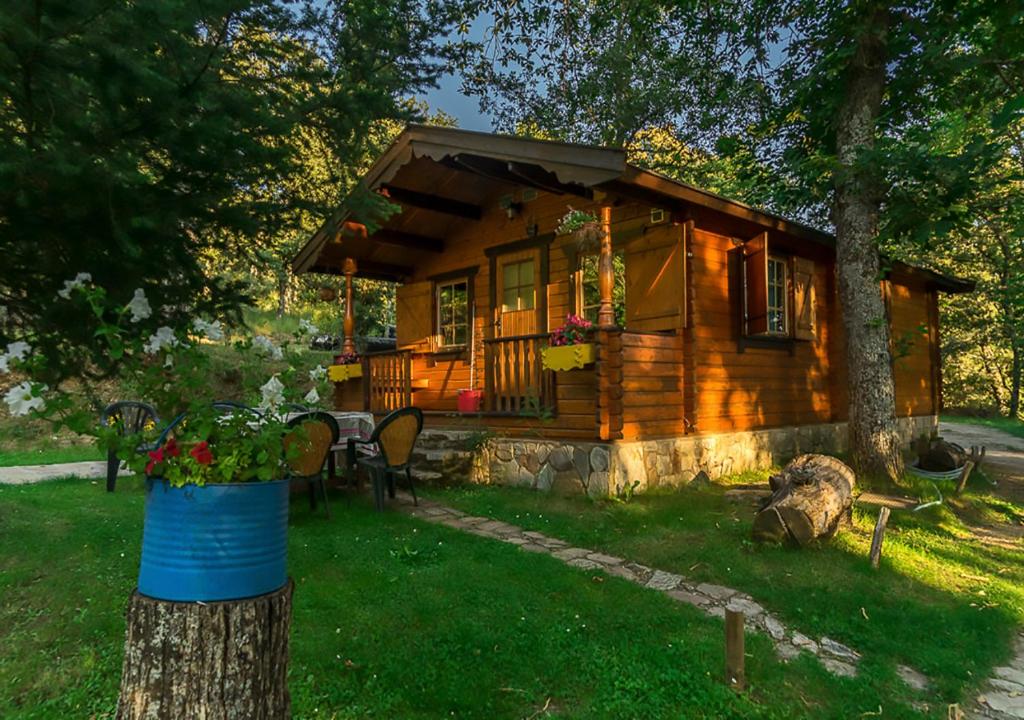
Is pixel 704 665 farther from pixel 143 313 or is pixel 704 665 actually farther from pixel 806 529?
pixel 143 313

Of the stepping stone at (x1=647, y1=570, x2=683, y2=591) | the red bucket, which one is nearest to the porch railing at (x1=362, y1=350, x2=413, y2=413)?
the red bucket

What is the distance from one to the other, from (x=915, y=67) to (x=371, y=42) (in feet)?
20.9

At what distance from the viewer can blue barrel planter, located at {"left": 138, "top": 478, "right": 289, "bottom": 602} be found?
1.67 meters

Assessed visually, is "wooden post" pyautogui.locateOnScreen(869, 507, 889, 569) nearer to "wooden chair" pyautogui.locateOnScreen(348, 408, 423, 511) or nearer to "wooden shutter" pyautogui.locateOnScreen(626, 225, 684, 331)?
"wooden shutter" pyautogui.locateOnScreen(626, 225, 684, 331)

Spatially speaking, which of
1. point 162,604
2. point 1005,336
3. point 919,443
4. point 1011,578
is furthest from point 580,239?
point 1005,336

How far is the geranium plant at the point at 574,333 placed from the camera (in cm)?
627

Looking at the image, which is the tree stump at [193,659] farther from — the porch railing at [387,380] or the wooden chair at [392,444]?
the porch railing at [387,380]

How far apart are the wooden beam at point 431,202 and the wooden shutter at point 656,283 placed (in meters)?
2.85

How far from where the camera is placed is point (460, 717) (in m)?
2.30

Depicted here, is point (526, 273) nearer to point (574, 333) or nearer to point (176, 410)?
point (574, 333)

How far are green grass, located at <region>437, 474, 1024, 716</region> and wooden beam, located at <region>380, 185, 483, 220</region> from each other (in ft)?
14.5

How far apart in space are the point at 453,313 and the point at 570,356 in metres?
4.04

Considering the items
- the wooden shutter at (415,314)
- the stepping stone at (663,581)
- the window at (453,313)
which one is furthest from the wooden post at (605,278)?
the wooden shutter at (415,314)

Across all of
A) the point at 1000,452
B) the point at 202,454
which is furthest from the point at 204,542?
the point at 1000,452
